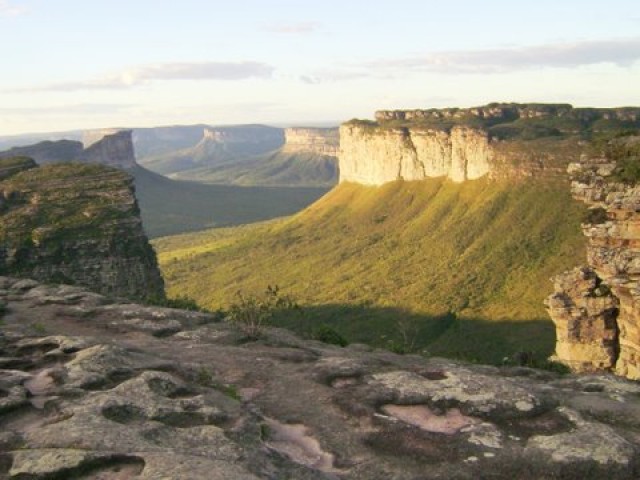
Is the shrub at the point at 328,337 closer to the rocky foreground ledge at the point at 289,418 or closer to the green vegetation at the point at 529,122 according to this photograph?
the rocky foreground ledge at the point at 289,418

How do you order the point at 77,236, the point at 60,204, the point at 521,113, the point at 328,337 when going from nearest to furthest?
the point at 328,337 < the point at 77,236 < the point at 60,204 < the point at 521,113

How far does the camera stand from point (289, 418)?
19.5 metres

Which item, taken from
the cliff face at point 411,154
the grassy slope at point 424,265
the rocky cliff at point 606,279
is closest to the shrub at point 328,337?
the rocky cliff at point 606,279

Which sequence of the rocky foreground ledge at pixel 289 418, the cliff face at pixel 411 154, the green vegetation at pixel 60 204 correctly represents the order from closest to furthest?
the rocky foreground ledge at pixel 289 418
the green vegetation at pixel 60 204
the cliff face at pixel 411 154

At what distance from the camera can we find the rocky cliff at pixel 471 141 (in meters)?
113

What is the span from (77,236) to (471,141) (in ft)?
278

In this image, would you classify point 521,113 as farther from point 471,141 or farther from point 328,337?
point 328,337

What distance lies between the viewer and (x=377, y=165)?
16288cm

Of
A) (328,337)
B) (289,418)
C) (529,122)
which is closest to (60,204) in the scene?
(328,337)

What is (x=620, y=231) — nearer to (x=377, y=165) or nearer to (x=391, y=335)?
(x=391, y=335)

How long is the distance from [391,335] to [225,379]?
64335 millimetres

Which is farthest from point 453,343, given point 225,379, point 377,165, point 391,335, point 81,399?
point 377,165

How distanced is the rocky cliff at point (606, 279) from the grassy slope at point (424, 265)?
65.7ft

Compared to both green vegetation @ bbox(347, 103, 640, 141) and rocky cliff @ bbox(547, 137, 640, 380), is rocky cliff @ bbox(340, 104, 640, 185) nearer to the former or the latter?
green vegetation @ bbox(347, 103, 640, 141)
